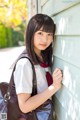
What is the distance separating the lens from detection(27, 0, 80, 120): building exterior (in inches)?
63.0

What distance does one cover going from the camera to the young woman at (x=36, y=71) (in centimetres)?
194

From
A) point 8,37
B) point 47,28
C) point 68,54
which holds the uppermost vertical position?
point 47,28

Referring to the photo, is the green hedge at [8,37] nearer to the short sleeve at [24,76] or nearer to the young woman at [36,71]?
the young woman at [36,71]

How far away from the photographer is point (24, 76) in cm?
193

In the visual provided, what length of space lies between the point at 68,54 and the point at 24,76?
34 centimetres

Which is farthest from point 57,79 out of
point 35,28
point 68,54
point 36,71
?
point 35,28

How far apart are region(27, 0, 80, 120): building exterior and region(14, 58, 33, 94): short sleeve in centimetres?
22

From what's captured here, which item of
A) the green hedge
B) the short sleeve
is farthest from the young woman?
the green hedge

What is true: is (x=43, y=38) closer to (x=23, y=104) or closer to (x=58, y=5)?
(x=58, y=5)

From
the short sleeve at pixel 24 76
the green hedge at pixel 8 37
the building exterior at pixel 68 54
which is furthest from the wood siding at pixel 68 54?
the green hedge at pixel 8 37

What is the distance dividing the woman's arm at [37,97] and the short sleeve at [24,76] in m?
0.04

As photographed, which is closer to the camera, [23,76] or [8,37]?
[23,76]

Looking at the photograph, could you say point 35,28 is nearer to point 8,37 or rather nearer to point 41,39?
point 41,39

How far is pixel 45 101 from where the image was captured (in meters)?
2.07
